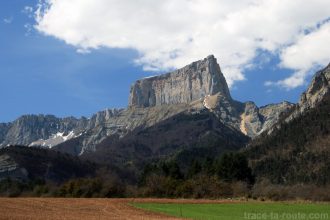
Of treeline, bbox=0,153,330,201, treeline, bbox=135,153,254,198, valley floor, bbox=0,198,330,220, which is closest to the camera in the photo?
valley floor, bbox=0,198,330,220

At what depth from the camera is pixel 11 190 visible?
120 meters

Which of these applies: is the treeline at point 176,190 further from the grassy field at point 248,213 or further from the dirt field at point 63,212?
the dirt field at point 63,212

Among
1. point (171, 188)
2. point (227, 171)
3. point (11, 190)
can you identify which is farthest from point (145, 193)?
point (11, 190)

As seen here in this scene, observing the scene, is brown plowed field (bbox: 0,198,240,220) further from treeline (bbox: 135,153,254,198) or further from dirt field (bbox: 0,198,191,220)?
treeline (bbox: 135,153,254,198)

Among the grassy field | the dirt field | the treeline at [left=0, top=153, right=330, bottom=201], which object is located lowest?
the grassy field

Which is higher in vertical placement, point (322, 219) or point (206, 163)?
point (206, 163)

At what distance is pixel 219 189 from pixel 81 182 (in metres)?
30.4

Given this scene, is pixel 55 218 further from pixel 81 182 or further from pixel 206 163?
pixel 206 163

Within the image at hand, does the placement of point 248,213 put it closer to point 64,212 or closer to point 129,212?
point 129,212

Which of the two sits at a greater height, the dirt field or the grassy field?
the dirt field

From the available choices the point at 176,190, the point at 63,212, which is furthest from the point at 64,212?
the point at 176,190

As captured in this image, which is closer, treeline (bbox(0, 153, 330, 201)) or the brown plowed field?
the brown plowed field

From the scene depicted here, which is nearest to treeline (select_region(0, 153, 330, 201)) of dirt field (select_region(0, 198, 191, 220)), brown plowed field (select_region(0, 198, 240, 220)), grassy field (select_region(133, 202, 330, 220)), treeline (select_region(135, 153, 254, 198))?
treeline (select_region(135, 153, 254, 198))

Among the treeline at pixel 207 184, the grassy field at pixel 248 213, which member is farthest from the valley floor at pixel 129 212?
the treeline at pixel 207 184
